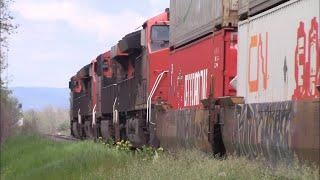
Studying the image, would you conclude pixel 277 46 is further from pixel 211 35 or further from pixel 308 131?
pixel 211 35

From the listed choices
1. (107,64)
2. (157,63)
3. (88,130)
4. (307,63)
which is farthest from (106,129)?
(307,63)

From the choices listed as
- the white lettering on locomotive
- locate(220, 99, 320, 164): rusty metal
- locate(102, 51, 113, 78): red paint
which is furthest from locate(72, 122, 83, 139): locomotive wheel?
locate(220, 99, 320, 164): rusty metal

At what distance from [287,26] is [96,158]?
24.7ft

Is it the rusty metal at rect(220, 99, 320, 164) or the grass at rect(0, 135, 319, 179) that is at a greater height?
the rusty metal at rect(220, 99, 320, 164)

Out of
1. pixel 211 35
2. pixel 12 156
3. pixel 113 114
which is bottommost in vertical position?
pixel 12 156

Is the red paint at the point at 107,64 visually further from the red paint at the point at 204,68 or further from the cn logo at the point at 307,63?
the cn logo at the point at 307,63

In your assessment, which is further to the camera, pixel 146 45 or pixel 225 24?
pixel 146 45

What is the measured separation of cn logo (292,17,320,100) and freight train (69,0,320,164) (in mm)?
12

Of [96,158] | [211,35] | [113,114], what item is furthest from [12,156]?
[211,35]

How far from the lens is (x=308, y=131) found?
7.18 meters

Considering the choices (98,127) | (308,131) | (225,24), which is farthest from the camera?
(98,127)

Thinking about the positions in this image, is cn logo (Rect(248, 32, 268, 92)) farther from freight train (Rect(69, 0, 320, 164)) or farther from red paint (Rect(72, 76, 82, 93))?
red paint (Rect(72, 76, 82, 93))

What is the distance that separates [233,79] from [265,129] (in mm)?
2594

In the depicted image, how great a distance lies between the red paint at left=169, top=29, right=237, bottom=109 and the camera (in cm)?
1128
